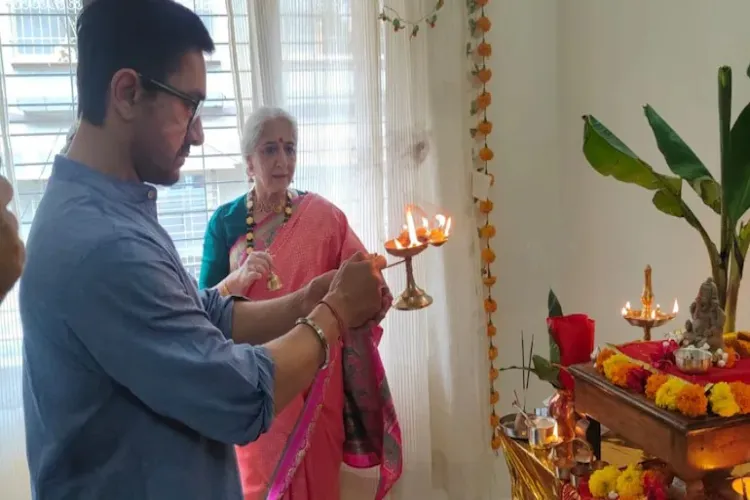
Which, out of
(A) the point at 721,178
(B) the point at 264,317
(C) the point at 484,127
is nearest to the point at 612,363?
(A) the point at 721,178

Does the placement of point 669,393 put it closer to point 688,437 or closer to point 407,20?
point 688,437

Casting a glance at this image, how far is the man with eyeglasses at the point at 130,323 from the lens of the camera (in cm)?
79

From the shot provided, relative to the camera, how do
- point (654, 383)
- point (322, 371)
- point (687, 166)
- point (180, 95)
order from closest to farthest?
point (180, 95), point (654, 383), point (687, 166), point (322, 371)

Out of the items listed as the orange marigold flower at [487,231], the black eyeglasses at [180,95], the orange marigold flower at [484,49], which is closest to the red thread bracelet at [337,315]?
the black eyeglasses at [180,95]

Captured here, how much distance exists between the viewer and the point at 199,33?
3.00 ft

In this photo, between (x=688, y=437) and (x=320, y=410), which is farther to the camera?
(x=320, y=410)

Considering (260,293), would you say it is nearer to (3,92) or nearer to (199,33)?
(3,92)

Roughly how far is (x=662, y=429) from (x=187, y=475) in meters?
0.72

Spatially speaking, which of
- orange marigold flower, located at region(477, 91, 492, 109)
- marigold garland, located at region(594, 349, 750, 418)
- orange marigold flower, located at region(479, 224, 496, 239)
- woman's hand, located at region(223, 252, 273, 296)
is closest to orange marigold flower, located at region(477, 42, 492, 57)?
orange marigold flower, located at region(477, 91, 492, 109)

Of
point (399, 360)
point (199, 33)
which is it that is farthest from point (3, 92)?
point (399, 360)

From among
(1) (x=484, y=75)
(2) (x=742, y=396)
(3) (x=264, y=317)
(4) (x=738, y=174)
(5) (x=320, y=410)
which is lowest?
(5) (x=320, y=410)

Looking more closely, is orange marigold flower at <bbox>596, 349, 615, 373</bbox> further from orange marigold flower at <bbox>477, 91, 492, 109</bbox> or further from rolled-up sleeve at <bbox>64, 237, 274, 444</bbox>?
orange marigold flower at <bbox>477, 91, 492, 109</bbox>

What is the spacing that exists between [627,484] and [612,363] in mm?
208

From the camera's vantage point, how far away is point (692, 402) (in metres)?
1.02
